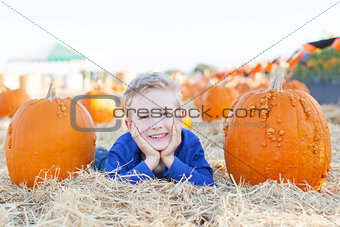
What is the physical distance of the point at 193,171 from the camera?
223cm

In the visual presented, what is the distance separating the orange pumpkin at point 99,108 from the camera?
227 inches

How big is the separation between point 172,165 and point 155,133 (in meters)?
0.25

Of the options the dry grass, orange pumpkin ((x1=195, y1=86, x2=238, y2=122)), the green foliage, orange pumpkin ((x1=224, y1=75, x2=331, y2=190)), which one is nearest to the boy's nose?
the dry grass

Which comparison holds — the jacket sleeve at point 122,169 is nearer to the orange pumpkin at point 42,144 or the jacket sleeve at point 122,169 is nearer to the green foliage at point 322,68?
the orange pumpkin at point 42,144

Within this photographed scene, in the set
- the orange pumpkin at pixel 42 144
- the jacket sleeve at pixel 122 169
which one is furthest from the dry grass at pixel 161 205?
the orange pumpkin at pixel 42 144

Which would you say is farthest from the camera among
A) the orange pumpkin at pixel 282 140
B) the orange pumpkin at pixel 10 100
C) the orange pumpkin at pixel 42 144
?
the orange pumpkin at pixel 10 100

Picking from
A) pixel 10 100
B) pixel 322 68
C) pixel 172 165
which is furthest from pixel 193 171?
pixel 322 68

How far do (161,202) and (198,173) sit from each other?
55cm

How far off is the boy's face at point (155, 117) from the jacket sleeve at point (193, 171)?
16 centimetres

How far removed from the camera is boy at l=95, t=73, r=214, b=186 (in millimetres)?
2174

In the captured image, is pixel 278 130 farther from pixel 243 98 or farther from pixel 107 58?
pixel 107 58

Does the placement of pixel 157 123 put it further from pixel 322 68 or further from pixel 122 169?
pixel 322 68

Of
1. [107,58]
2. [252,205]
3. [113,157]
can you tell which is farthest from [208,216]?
[107,58]

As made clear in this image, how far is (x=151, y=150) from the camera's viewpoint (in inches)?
86.0
